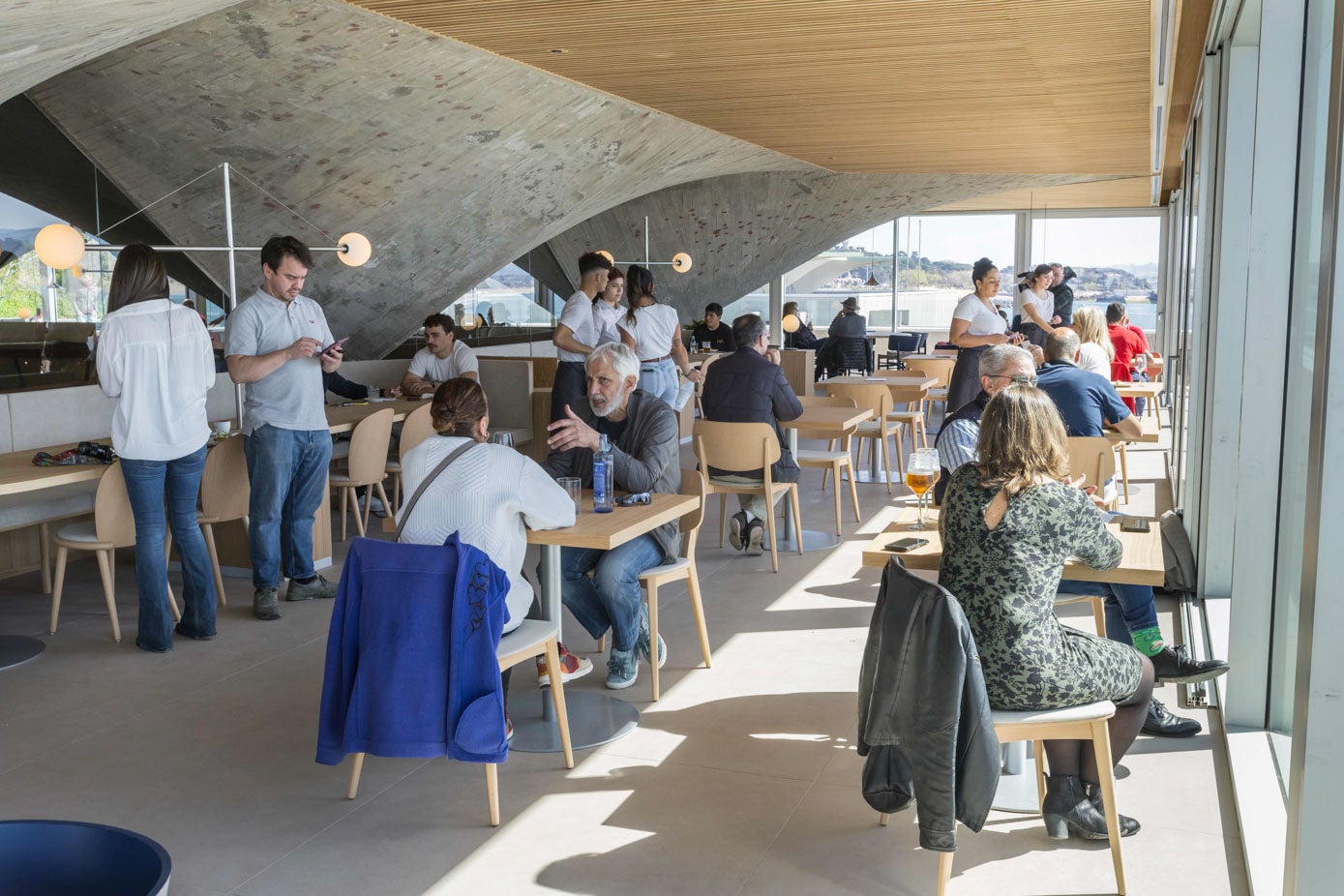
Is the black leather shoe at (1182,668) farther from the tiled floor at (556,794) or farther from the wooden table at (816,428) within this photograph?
the wooden table at (816,428)

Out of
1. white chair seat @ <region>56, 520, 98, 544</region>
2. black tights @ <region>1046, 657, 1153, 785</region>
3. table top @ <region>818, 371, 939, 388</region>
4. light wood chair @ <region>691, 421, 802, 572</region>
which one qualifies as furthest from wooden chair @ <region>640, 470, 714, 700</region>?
table top @ <region>818, 371, 939, 388</region>

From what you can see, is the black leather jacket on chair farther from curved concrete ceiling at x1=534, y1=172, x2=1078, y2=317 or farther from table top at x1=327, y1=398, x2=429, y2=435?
curved concrete ceiling at x1=534, y1=172, x2=1078, y2=317

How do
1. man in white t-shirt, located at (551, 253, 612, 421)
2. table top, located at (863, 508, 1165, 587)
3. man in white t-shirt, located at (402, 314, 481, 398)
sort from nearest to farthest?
table top, located at (863, 508, 1165, 587)
man in white t-shirt, located at (551, 253, 612, 421)
man in white t-shirt, located at (402, 314, 481, 398)

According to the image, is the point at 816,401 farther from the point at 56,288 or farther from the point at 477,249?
the point at 56,288

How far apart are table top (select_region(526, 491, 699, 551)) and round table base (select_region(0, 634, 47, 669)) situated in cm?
238

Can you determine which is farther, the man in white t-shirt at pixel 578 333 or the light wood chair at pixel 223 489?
the man in white t-shirt at pixel 578 333

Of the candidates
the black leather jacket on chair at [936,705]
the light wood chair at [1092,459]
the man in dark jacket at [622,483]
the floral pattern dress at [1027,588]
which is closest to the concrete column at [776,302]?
the light wood chair at [1092,459]

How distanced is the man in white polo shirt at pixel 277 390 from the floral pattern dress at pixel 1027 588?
3322 mm

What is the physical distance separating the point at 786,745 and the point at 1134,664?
1.19m

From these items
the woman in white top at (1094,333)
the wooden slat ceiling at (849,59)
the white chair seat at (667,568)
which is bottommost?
the white chair seat at (667,568)

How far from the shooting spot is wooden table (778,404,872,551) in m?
6.50

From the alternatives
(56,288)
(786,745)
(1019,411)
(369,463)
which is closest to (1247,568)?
(1019,411)

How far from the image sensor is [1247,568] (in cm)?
350

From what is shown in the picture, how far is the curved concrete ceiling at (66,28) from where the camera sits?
11.9ft
